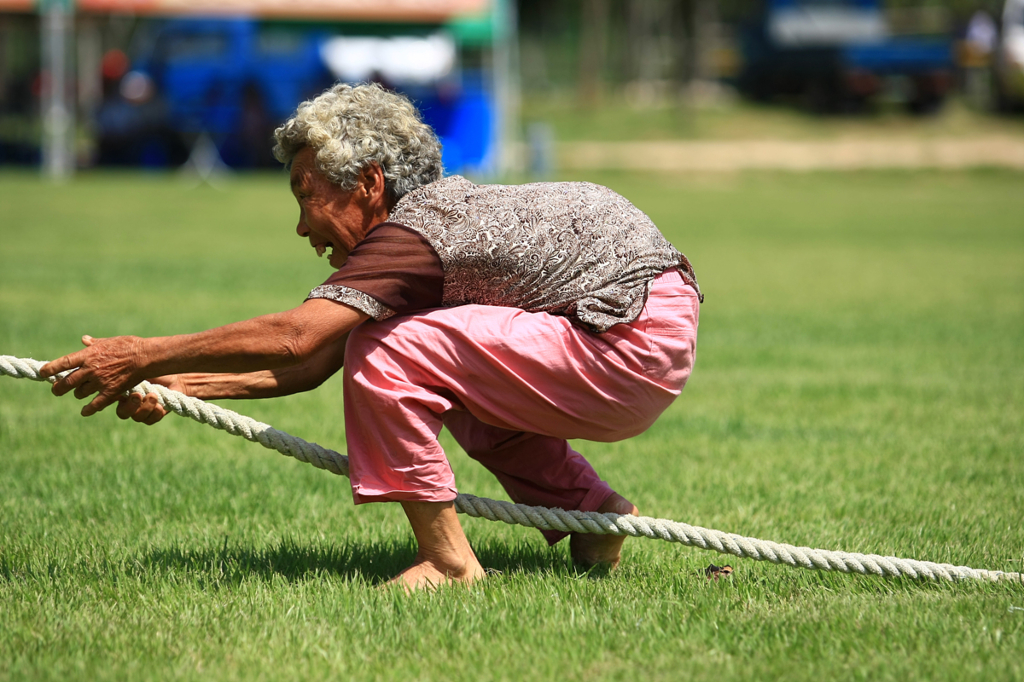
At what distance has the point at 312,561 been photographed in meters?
3.49

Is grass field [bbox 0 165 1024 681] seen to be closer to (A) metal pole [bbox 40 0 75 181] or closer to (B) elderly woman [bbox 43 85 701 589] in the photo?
(B) elderly woman [bbox 43 85 701 589]

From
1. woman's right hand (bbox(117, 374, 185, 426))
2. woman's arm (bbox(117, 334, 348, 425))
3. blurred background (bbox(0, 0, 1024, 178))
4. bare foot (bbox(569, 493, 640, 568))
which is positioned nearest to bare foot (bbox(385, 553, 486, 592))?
bare foot (bbox(569, 493, 640, 568))

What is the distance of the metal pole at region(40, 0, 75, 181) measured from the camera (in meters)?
21.9

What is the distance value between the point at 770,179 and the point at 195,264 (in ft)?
64.9

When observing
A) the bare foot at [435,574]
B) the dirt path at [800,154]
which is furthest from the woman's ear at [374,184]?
the dirt path at [800,154]

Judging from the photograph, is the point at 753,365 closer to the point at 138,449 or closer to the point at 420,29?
the point at 138,449

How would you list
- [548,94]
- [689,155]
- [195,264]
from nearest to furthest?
[195,264] < [689,155] < [548,94]

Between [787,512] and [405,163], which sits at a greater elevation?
[405,163]

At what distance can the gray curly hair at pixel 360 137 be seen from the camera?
3.07 metres

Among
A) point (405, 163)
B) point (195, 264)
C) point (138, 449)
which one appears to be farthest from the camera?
point (195, 264)

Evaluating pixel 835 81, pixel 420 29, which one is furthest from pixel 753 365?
pixel 835 81

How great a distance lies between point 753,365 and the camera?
287 inches

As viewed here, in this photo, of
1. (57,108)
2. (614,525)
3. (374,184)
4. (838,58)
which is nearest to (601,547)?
(614,525)

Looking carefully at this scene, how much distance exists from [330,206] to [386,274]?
0.35m
